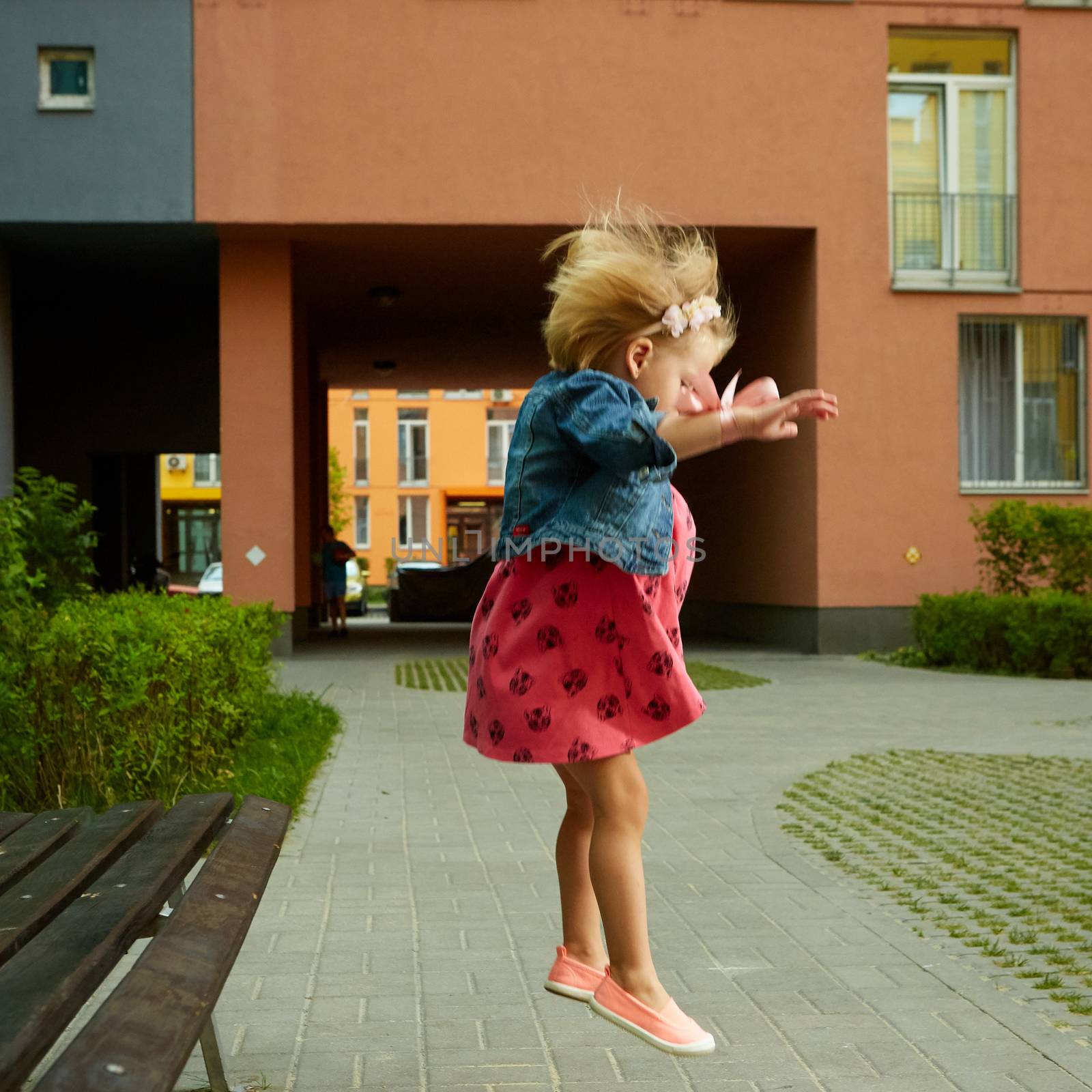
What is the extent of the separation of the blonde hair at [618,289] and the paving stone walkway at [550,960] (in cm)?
155

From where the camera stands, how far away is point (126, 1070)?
1684 millimetres

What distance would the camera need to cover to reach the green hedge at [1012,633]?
13.7 m

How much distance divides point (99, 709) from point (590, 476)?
3.78 meters

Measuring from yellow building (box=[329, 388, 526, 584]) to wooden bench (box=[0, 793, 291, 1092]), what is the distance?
56.7 m

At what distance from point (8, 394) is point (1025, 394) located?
467 inches

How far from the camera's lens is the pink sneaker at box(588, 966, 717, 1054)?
279 centimetres

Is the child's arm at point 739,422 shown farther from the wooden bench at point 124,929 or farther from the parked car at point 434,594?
the parked car at point 434,594

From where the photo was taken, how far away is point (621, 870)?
2889 mm

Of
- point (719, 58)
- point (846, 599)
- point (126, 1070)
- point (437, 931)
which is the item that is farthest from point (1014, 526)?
point (126, 1070)

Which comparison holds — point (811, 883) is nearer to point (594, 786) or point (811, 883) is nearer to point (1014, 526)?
point (594, 786)

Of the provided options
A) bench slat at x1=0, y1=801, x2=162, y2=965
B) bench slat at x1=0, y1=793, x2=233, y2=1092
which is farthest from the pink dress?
bench slat at x1=0, y1=801, x2=162, y2=965

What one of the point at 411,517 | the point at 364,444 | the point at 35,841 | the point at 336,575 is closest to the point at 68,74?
the point at 336,575

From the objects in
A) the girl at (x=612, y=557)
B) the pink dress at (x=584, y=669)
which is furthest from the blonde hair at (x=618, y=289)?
the pink dress at (x=584, y=669)

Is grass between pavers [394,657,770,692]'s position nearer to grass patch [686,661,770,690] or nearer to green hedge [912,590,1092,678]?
grass patch [686,661,770,690]
